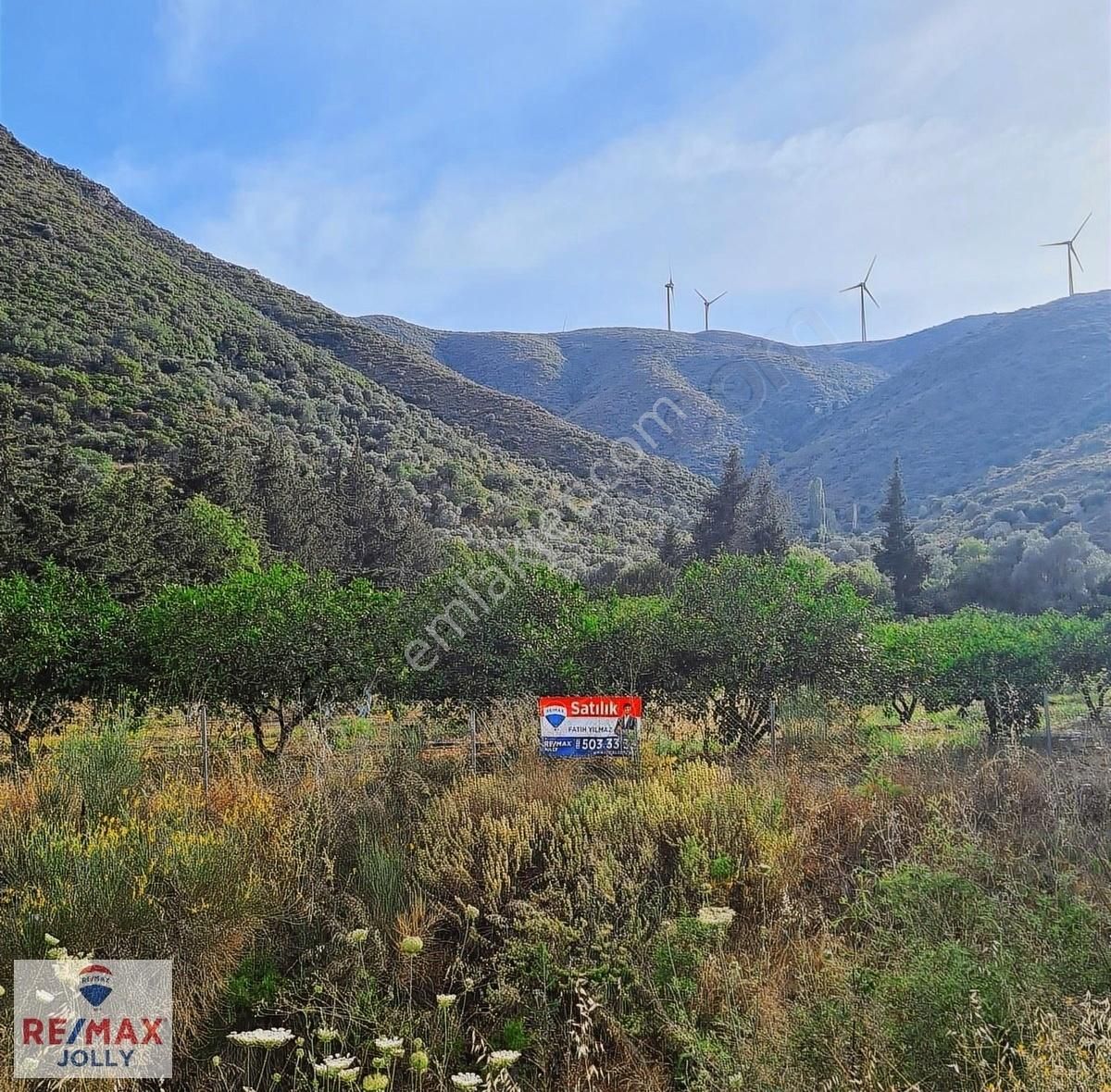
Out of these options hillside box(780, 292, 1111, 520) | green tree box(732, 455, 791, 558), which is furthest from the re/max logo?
hillside box(780, 292, 1111, 520)

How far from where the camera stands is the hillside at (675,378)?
69.9 m

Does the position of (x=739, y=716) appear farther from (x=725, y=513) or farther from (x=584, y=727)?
(x=725, y=513)

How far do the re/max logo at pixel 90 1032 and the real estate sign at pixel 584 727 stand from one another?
364 centimetres

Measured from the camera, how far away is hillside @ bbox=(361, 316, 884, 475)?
69938 millimetres

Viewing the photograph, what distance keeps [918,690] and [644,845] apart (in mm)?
8964

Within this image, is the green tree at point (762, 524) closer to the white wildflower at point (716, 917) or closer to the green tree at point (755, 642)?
the green tree at point (755, 642)

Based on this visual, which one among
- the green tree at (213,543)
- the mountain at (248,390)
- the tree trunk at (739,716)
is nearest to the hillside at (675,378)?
the mountain at (248,390)

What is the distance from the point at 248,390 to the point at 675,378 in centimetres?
4585

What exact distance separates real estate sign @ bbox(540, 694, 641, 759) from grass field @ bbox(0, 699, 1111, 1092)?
35 centimetres

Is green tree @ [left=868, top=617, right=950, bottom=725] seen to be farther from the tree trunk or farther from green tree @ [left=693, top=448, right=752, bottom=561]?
green tree @ [left=693, top=448, right=752, bottom=561]

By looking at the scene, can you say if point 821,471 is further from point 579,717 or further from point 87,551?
point 579,717

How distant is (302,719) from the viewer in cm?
1041

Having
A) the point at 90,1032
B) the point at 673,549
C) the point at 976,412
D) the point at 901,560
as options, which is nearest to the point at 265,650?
the point at 90,1032

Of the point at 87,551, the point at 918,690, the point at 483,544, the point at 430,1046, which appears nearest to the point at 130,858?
the point at 430,1046
